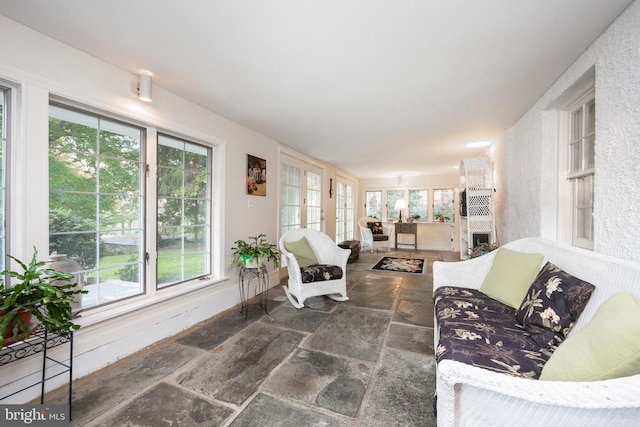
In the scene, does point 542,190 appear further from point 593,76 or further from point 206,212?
point 206,212

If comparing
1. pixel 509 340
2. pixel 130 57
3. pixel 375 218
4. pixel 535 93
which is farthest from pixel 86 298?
pixel 375 218

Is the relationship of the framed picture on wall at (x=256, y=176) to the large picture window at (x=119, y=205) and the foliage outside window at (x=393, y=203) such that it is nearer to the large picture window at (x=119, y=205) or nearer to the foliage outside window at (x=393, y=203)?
the large picture window at (x=119, y=205)

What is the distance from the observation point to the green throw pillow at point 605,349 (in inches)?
30.5

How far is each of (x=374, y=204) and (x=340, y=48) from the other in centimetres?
671

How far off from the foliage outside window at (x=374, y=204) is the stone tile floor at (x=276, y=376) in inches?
215

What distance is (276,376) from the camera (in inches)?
68.2

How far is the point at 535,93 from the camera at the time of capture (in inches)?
93.0

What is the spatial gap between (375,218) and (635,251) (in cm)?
641

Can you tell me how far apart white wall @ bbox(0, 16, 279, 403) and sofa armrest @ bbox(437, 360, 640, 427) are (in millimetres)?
2225

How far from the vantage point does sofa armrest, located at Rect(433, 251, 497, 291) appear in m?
2.25

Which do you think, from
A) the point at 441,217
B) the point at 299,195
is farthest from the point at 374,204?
the point at 299,195

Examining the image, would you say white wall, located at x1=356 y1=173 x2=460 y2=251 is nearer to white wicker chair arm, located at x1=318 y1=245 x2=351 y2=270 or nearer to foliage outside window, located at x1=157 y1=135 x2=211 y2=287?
white wicker chair arm, located at x1=318 y1=245 x2=351 y2=270

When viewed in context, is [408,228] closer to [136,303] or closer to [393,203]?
[393,203]

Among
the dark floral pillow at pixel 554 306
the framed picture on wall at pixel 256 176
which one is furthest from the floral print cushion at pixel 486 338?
the framed picture on wall at pixel 256 176
